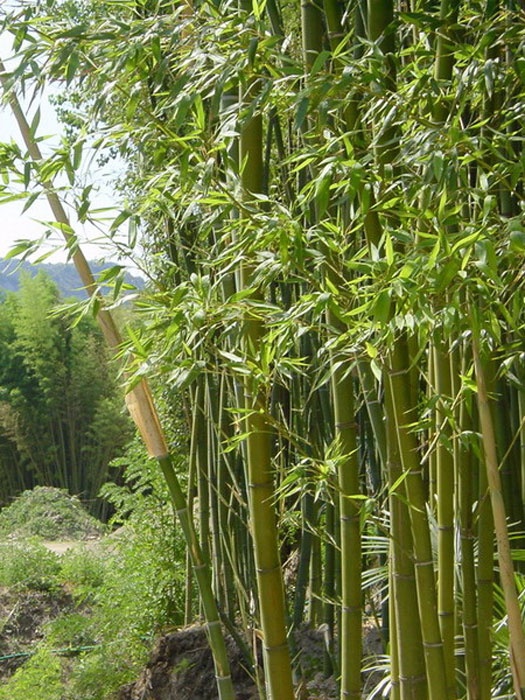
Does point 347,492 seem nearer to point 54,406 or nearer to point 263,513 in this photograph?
point 263,513

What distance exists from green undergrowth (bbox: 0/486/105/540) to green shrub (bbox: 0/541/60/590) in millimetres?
1419

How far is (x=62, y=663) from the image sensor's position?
4184mm

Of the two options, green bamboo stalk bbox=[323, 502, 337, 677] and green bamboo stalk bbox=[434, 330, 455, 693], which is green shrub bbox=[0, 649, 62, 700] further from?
green bamboo stalk bbox=[434, 330, 455, 693]

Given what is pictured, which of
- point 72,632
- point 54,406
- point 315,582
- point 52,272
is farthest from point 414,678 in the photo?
point 52,272

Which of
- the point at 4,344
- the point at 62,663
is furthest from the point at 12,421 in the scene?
the point at 62,663

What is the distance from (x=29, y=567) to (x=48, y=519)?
1883 millimetres

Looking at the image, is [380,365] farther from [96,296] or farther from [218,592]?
[218,592]

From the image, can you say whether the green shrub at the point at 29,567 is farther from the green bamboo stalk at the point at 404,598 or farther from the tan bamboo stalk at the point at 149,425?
the green bamboo stalk at the point at 404,598

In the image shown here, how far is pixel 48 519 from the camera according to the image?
713 centimetres

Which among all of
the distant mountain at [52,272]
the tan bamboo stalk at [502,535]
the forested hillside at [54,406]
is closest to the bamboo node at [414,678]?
the tan bamboo stalk at [502,535]

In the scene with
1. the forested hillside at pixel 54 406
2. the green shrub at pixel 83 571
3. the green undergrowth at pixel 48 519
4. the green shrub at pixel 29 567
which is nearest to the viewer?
the green shrub at pixel 83 571

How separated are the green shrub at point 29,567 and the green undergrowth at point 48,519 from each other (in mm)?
1419

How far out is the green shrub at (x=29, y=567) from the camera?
5191 mm

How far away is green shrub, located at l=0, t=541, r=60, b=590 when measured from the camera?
5191 mm
